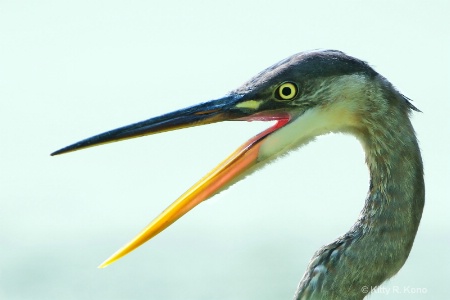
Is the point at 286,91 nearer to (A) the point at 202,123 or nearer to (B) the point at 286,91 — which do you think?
(B) the point at 286,91

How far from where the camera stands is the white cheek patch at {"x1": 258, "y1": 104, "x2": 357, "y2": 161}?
4227 millimetres

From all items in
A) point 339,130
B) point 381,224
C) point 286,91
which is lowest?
point 381,224

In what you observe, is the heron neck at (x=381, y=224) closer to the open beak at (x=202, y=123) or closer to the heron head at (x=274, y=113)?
the heron head at (x=274, y=113)

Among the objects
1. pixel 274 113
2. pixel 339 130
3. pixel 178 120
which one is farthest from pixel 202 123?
pixel 339 130

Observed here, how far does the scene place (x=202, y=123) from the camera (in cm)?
430

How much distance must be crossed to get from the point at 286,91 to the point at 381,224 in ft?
2.11

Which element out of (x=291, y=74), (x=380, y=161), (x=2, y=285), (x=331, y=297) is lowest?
(x=331, y=297)

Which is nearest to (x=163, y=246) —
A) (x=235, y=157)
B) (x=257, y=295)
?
(x=257, y=295)

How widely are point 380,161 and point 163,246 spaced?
8976 millimetres

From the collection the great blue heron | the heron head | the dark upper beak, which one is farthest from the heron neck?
the dark upper beak

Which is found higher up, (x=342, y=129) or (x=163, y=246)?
(x=163, y=246)

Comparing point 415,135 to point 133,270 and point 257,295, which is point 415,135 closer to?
point 257,295

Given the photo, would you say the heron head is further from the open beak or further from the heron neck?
the heron neck

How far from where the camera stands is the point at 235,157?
14.2 ft
